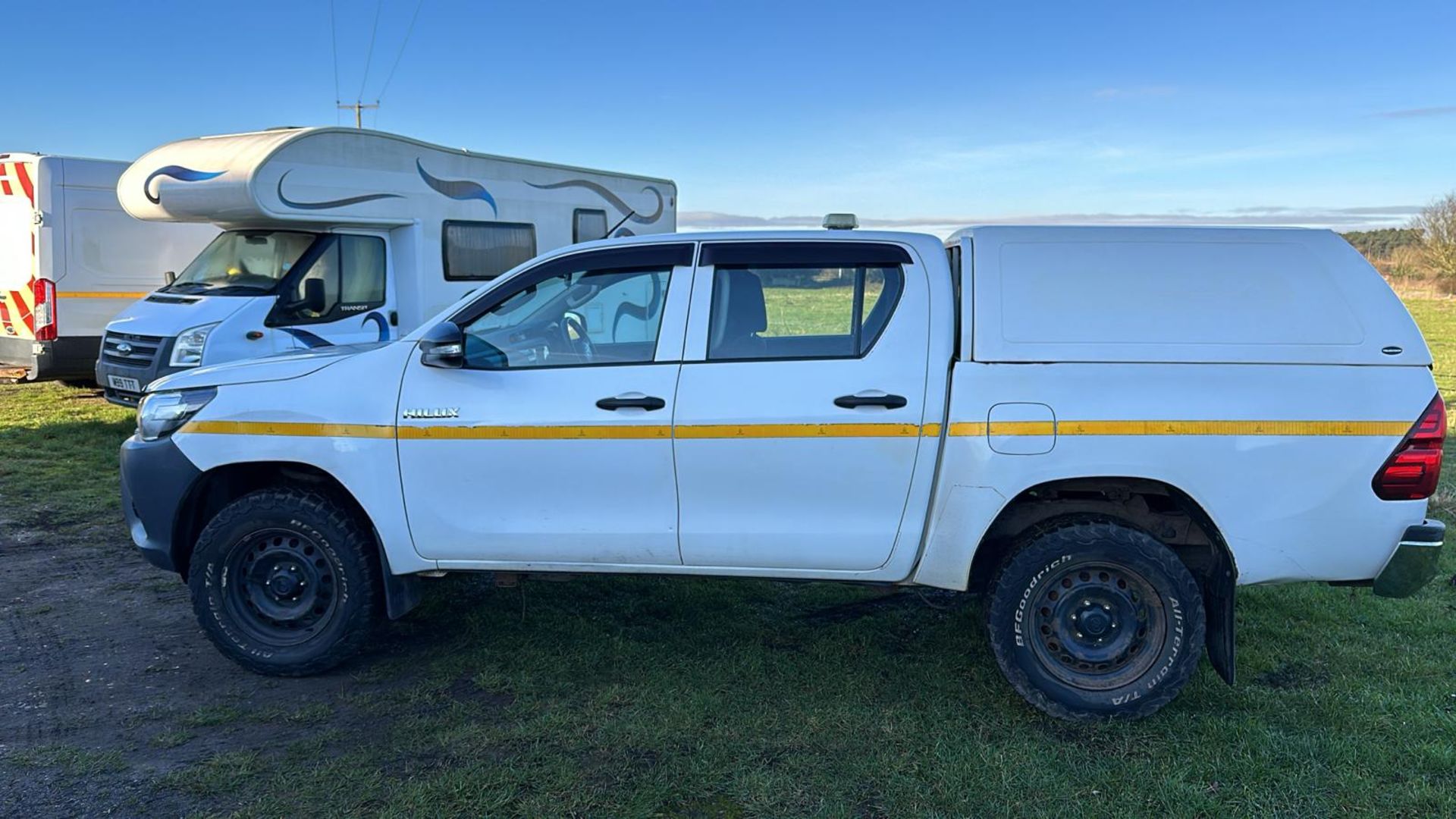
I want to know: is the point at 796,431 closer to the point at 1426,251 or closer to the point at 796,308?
the point at 796,308

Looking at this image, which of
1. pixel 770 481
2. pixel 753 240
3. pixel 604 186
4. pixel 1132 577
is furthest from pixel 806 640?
pixel 604 186

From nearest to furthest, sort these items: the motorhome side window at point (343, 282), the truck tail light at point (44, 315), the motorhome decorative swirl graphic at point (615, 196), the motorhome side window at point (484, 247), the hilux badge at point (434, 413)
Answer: the hilux badge at point (434, 413) < the motorhome side window at point (343, 282) < the motorhome side window at point (484, 247) < the truck tail light at point (44, 315) < the motorhome decorative swirl graphic at point (615, 196)

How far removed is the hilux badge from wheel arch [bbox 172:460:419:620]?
47 cm

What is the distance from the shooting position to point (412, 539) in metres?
4.61

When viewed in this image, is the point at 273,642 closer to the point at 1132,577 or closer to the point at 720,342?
the point at 720,342

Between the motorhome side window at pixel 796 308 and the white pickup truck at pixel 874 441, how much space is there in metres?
0.02

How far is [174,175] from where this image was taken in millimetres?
9258

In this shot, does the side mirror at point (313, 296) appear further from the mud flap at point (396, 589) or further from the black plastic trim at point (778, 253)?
the black plastic trim at point (778, 253)

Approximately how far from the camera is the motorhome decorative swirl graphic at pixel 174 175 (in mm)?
9070

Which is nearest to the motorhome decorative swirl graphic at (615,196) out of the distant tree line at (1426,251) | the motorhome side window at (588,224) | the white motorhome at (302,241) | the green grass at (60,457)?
the motorhome side window at (588,224)

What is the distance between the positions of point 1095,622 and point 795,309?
1.83 metres

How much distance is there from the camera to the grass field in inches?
147

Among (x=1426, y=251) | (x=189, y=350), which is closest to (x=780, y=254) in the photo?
(x=189, y=350)

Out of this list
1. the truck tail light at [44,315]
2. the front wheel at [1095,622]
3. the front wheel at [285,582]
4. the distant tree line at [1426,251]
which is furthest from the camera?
the distant tree line at [1426,251]
